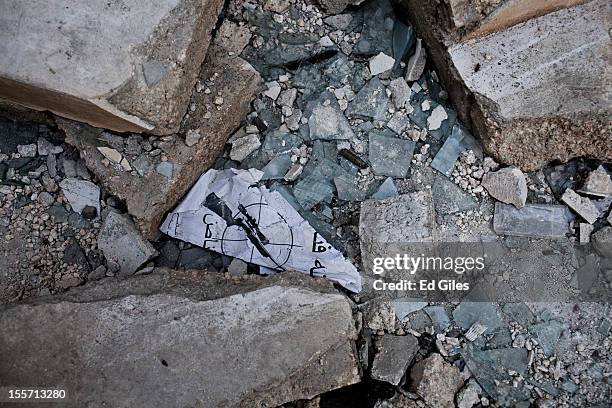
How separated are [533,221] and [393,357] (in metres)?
0.82

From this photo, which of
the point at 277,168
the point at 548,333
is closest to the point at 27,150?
the point at 277,168

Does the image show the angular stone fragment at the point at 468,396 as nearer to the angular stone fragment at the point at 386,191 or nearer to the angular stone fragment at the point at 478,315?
the angular stone fragment at the point at 478,315

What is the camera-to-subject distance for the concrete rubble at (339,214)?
250 centimetres

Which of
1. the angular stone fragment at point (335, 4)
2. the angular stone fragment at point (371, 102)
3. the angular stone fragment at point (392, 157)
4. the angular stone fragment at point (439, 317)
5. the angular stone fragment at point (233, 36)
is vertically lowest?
the angular stone fragment at point (439, 317)

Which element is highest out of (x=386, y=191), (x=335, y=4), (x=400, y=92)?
(x=335, y=4)

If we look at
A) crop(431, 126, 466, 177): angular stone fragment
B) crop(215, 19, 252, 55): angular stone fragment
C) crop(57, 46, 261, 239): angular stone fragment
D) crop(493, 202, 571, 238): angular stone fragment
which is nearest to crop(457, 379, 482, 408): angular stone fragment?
crop(493, 202, 571, 238): angular stone fragment

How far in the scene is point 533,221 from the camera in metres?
2.86

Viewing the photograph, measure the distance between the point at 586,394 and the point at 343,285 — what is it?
1047 mm

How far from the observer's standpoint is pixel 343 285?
9.33 ft

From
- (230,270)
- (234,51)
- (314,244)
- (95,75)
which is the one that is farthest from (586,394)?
(95,75)

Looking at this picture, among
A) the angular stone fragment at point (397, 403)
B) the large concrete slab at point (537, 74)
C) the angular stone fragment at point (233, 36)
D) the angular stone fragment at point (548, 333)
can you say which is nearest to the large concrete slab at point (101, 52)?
the angular stone fragment at point (233, 36)

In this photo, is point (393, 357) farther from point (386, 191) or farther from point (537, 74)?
point (537, 74)

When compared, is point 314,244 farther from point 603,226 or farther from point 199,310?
point 603,226

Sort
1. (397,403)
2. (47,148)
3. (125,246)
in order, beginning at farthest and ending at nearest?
(47,148), (125,246), (397,403)
